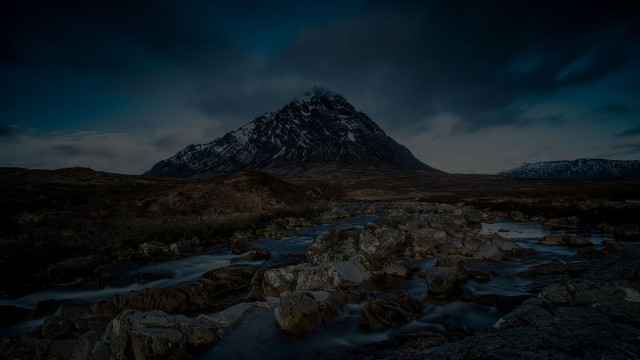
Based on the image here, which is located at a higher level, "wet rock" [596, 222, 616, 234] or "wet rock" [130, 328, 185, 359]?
"wet rock" [596, 222, 616, 234]

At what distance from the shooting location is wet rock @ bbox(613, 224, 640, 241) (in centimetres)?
1766

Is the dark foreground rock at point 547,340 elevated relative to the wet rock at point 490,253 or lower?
elevated

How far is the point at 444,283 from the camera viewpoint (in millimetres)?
10617

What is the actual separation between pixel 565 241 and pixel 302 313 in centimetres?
1616

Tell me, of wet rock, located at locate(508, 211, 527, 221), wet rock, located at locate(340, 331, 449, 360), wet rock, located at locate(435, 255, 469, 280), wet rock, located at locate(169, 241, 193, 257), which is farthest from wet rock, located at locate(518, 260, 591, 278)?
wet rock, located at locate(508, 211, 527, 221)

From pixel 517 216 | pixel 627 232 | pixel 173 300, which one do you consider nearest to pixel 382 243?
pixel 173 300

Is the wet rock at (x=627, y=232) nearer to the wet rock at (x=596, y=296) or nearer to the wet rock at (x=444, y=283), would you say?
the wet rock at (x=444, y=283)

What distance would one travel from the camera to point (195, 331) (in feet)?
24.3

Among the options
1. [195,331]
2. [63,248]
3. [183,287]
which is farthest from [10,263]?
[195,331]

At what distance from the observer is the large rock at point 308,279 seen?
1094cm

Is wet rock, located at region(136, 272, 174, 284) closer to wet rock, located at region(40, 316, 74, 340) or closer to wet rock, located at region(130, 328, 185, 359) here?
wet rock, located at region(40, 316, 74, 340)

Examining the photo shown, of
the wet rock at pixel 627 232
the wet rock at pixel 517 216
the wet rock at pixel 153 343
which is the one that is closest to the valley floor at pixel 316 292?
the wet rock at pixel 153 343

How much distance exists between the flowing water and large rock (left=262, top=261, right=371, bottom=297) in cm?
119

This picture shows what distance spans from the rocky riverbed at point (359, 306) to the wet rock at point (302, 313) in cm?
3
